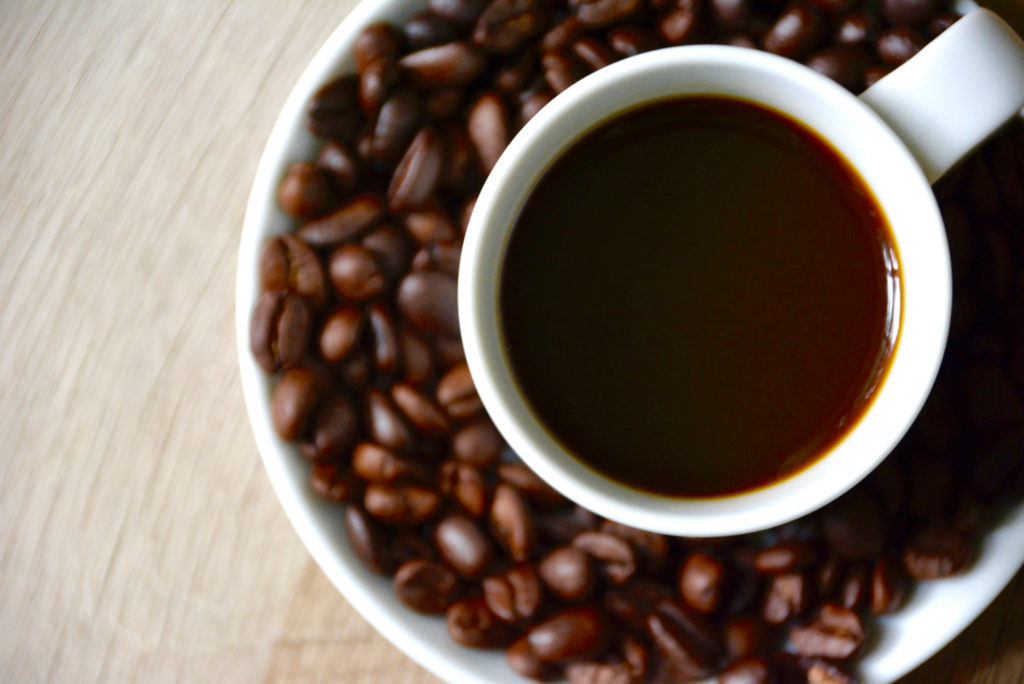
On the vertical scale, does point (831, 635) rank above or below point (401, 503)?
below

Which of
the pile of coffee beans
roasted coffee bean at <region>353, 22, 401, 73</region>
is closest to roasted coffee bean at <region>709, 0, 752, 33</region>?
the pile of coffee beans

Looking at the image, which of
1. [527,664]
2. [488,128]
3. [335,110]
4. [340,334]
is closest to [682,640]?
[527,664]

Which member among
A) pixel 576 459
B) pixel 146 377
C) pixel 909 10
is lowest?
pixel 576 459

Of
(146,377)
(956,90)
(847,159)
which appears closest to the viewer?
(956,90)

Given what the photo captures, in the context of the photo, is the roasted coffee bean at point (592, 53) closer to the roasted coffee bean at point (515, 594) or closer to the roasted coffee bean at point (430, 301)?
the roasted coffee bean at point (430, 301)

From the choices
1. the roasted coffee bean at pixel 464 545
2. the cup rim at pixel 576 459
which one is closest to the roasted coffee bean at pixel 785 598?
the cup rim at pixel 576 459

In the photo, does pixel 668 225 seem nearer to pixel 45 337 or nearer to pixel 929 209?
pixel 929 209

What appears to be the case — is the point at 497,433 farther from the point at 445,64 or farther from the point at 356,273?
the point at 445,64

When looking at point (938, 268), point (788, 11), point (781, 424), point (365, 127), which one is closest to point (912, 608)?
point (781, 424)
